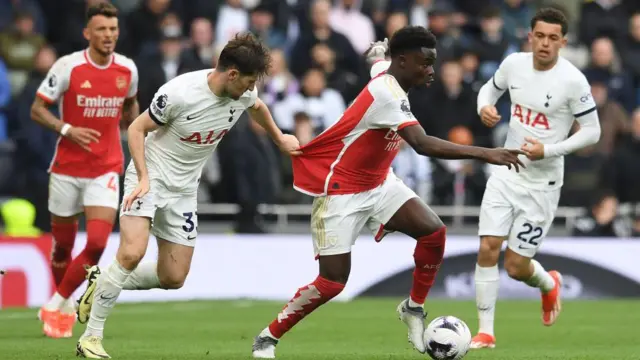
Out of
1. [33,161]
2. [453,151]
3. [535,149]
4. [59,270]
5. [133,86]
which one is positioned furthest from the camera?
[33,161]

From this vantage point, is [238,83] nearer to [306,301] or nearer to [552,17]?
[306,301]

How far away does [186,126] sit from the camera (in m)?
10.9

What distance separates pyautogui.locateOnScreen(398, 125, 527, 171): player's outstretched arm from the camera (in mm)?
9766

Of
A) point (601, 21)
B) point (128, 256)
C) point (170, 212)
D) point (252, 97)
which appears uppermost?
point (252, 97)

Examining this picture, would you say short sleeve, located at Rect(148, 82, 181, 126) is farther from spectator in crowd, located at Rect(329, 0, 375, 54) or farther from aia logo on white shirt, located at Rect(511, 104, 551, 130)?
spectator in crowd, located at Rect(329, 0, 375, 54)

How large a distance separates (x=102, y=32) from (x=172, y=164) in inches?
105

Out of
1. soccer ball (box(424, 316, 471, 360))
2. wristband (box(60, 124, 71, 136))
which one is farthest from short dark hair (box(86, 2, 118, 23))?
soccer ball (box(424, 316, 471, 360))

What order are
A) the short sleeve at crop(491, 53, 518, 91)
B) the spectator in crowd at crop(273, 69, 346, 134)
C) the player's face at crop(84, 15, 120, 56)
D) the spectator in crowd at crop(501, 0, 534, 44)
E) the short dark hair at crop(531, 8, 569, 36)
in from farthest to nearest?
the spectator in crowd at crop(501, 0, 534, 44), the spectator in crowd at crop(273, 69, 346, 134), the player's face at crop(84, 15, 120, 56), the short sleeve at crop(491, 53, 518, 91), the short dark hair at crop(531, 8, 569, 36)

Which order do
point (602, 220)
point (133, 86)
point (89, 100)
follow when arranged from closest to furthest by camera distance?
point (89, 100) < point (133, 86) < point (602, 220)

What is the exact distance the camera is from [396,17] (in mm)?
21797

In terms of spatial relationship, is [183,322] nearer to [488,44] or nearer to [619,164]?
[619,164]

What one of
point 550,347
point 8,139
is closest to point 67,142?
point 550,347

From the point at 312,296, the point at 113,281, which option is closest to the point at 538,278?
the point at 312,296

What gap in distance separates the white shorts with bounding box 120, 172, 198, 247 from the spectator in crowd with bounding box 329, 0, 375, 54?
1125cm
